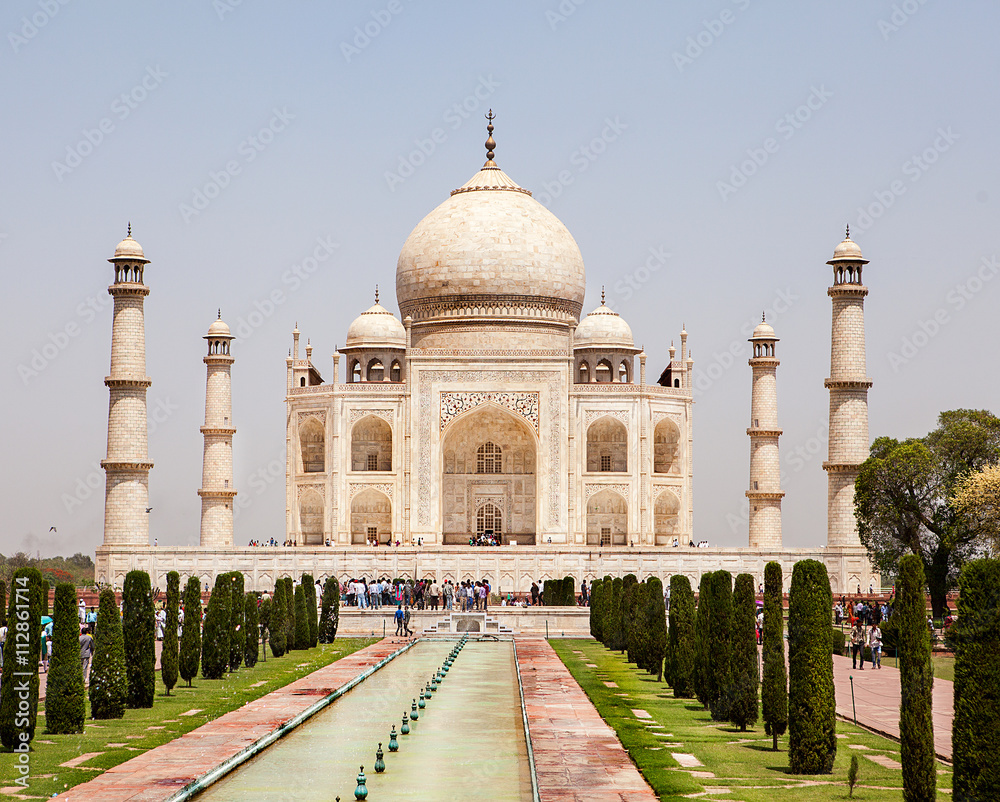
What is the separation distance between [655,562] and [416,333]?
10.3 meters

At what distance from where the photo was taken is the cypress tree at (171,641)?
47.1ft

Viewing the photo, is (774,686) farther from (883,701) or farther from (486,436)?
(486,436)

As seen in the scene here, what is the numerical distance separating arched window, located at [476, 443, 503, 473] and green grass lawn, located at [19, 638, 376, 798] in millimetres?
16607

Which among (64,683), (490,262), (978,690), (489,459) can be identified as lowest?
(64,683)

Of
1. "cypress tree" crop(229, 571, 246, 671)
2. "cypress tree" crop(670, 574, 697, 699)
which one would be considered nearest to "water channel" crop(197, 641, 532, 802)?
"cypress tree" crop(670, 574, 697, 699)

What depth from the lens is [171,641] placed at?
14492 mm

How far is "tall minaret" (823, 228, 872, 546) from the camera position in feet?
99.5

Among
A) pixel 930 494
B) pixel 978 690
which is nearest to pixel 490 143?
pixel 930 494

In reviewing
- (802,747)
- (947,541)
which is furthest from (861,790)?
(947,541)

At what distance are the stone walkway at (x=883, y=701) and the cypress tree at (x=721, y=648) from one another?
1.14 meters

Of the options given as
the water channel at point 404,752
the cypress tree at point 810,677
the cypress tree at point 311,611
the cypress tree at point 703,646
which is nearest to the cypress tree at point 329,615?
the cypress tree at point 311,611

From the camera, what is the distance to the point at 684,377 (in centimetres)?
3500

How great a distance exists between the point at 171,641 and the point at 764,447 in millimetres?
21880

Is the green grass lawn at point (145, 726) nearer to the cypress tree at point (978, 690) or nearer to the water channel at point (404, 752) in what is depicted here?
the water channel at point (404, 752)
